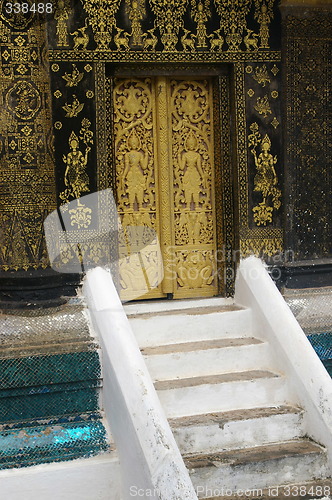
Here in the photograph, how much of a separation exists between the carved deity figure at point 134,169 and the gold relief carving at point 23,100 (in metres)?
0.84

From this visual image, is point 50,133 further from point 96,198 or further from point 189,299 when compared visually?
point 189,299

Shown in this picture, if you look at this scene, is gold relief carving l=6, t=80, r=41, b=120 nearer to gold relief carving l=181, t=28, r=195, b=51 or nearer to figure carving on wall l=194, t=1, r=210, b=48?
gold relief carving l=181, t=28, r=195, b=51

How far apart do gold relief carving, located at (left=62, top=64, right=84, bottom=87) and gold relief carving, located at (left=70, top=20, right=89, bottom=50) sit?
14cm

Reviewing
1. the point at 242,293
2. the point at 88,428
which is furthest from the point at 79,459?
the point at 242,293

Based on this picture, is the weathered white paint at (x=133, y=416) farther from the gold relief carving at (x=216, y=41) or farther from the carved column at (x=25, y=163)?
the gold relief carving at (x=216, y=41)

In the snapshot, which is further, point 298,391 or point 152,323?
point 152,323

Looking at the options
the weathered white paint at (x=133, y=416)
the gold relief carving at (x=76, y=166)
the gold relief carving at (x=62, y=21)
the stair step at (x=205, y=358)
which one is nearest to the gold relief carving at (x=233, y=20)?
the gold relief carving at (x=62, y=21)

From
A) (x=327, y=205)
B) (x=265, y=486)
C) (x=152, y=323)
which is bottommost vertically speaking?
(x=265, y=486)

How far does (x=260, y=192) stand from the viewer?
530 centimetres

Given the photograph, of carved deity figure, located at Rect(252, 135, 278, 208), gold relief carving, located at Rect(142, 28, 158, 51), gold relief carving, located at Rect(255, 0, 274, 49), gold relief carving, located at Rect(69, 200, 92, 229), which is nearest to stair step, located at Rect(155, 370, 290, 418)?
gold relief carving, located at Rect(69, 200, 92, 229)

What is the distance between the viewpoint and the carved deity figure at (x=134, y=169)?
5.30 meters

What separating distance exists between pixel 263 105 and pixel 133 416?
2652mm

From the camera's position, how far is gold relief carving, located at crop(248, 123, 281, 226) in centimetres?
527

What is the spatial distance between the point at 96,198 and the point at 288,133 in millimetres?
1561
